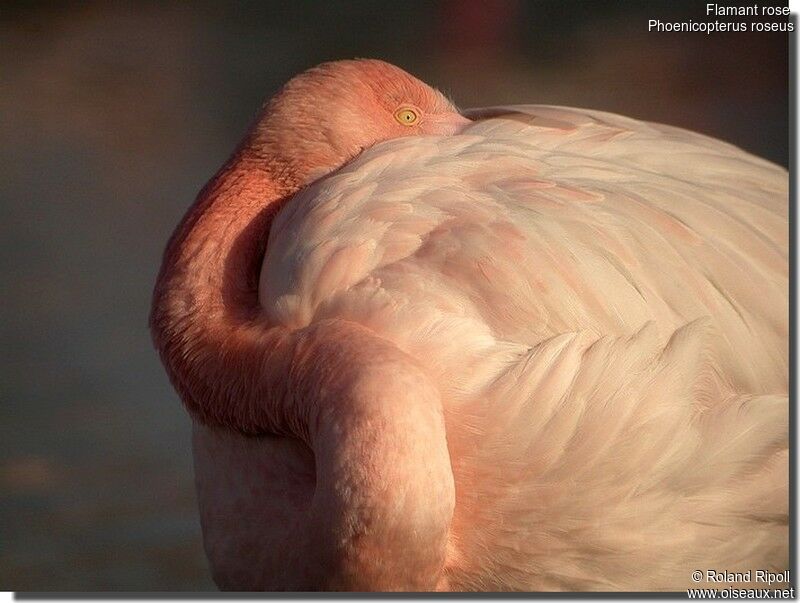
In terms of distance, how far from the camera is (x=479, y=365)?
1813 millimetres

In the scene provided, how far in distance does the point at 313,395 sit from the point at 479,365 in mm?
258

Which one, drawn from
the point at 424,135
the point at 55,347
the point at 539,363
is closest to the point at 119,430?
the point at 55,347

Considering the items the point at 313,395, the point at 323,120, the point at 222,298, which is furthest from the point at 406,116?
the point at 313,395

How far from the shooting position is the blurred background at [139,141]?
2719 mm

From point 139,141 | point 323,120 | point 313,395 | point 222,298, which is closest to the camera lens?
point 313,395

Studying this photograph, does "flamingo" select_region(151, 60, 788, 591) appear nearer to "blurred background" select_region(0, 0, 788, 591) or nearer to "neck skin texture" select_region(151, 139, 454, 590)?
"neck skin texture" select_region(151, 139, 454, 590)

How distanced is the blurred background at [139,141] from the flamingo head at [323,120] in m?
0.76

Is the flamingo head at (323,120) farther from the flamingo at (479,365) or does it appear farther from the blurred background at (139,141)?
the blurred background at (139,141)

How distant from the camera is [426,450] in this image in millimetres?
1661

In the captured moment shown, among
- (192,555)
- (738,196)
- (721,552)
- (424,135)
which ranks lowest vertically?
(192,555)

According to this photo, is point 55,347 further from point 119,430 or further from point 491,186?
point 491,186

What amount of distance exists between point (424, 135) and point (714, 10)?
69 cm

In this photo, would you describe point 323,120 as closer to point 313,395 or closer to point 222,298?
point 222,298

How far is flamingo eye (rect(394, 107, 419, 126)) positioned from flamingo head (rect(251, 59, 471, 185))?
4 cm
